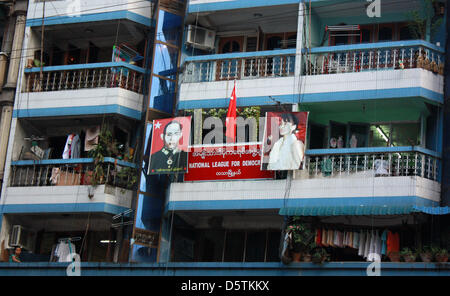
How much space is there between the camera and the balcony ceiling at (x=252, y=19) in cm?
2491

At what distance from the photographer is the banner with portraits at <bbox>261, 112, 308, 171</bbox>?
22.6 meters

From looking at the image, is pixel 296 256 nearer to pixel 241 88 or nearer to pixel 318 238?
pixel 318 238

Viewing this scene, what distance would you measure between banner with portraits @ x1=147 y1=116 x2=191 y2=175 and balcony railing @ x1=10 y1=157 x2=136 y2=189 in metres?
1.01

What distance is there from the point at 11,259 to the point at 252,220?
20.6 ft

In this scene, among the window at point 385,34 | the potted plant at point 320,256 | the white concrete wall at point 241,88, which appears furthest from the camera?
the window at point 385,34

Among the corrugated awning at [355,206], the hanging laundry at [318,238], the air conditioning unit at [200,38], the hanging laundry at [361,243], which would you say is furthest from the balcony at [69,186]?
the hanging laundry at [361,243]

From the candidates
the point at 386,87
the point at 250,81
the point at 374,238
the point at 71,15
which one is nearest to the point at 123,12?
the point at 71,15

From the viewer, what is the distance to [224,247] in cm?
2448

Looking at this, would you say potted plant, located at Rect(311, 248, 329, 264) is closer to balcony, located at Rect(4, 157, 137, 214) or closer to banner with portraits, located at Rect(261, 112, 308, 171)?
banner with portraits, located at Rect(261, 112, 308, 171)

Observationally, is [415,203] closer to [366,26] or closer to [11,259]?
[366,26]

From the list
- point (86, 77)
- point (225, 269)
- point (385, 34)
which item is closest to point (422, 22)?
point (385, 34)

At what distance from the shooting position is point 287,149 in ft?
74.4

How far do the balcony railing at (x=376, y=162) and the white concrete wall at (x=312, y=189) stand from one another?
0.70 feet

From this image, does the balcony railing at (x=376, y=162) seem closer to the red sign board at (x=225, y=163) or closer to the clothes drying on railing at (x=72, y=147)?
the red sign board at (x=225, y=163)
